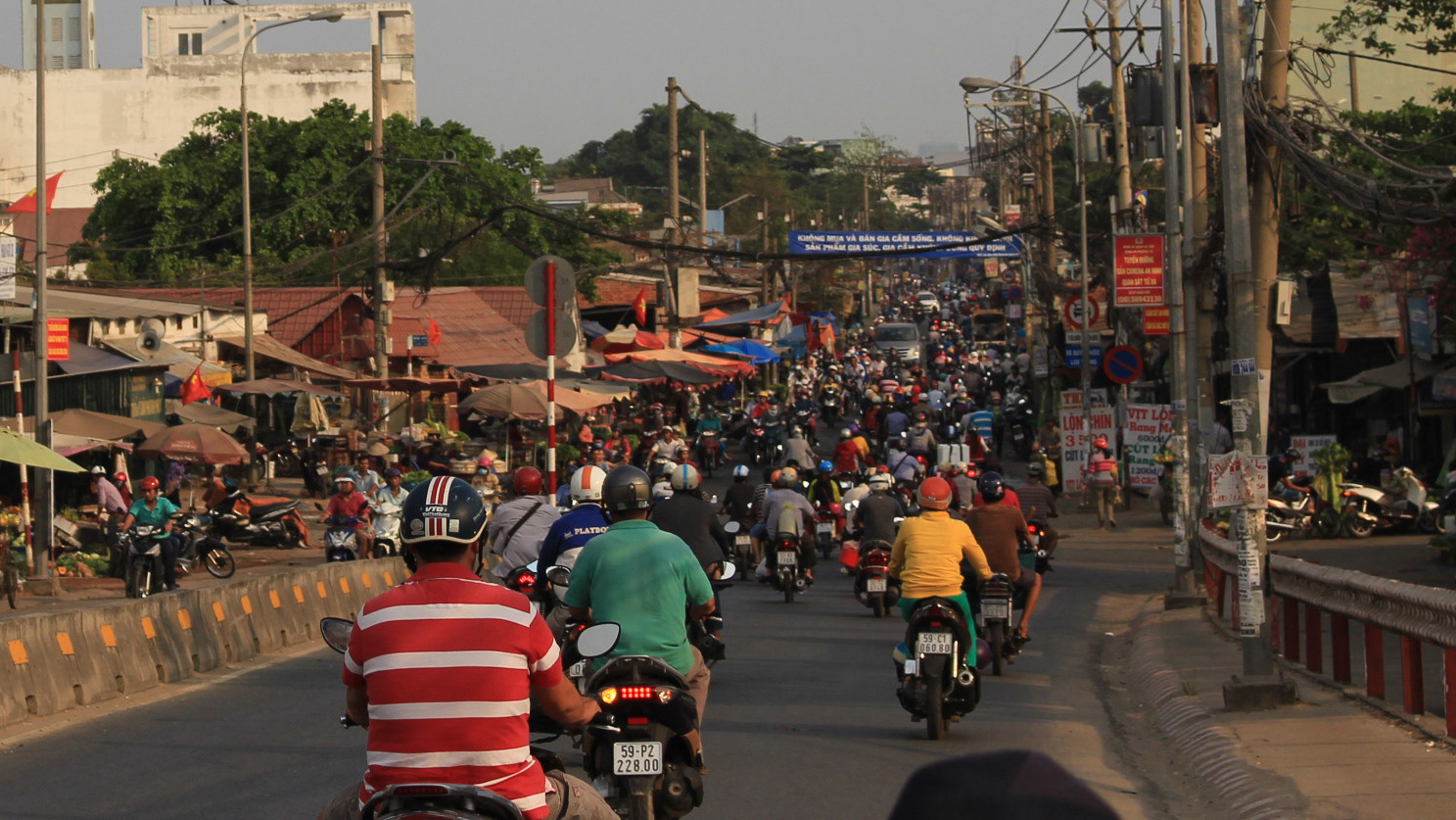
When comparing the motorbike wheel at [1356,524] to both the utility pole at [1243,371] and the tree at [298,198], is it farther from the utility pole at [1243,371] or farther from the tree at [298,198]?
the tree at [298,198]

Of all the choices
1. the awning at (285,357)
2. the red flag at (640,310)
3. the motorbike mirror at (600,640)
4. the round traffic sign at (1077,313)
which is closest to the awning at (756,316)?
the red flag at (640,310)

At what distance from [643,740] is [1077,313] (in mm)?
32655

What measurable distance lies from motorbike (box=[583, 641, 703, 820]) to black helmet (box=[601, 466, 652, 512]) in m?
0.97

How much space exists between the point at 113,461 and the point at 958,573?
24295 mm

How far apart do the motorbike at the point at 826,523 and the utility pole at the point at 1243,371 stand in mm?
12503

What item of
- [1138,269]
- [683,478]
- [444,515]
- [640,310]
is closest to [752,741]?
[683,478]

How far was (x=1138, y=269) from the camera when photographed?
22703mm

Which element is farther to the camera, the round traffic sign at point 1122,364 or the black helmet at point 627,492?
the round traffic sign at point 1122,364

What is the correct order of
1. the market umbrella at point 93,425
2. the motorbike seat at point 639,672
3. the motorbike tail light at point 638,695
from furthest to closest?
1. the market umbrella at point 93,425
2. the motorbike seat at point 639,672
3. the motorbike tail light at point 638,695

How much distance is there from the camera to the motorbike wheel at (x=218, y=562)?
23969mm

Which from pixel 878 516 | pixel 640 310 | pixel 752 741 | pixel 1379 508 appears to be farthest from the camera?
pixel 640 310

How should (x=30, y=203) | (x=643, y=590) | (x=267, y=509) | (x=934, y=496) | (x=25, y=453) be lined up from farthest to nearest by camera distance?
1. (x=30, y=203)
2. (x=267, y=509)
3. (x=25, y=453)
4. (x=934, y=496)
5. (x=643, y=590)

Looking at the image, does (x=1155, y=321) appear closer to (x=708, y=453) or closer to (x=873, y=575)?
(x=873, y=575)

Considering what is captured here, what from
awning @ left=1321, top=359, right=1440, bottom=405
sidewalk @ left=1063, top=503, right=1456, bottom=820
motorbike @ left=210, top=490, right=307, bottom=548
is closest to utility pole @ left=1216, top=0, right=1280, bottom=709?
sidewalk @ left=1063, top=503, right=1456, bottom=820
